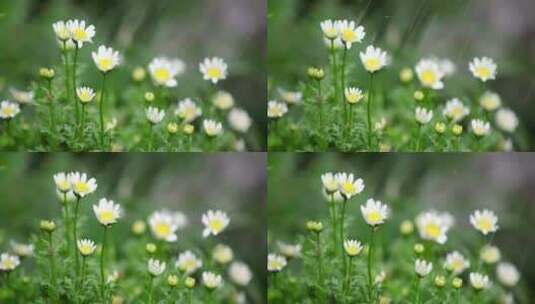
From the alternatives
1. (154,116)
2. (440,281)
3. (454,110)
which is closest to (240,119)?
(154,116)

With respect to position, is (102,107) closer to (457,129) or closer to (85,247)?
(85,247)

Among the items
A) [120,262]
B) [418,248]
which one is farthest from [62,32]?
[418,248]

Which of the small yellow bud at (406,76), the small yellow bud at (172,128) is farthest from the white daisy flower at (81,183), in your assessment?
the small yellow bud at (406,76)

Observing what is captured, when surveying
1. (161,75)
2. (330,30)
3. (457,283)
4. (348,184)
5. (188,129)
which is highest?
(330,30)

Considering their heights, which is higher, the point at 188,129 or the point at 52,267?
the point at 188,129

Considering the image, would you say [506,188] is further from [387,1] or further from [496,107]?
[387,1]

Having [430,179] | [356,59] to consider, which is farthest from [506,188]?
[356,59]
